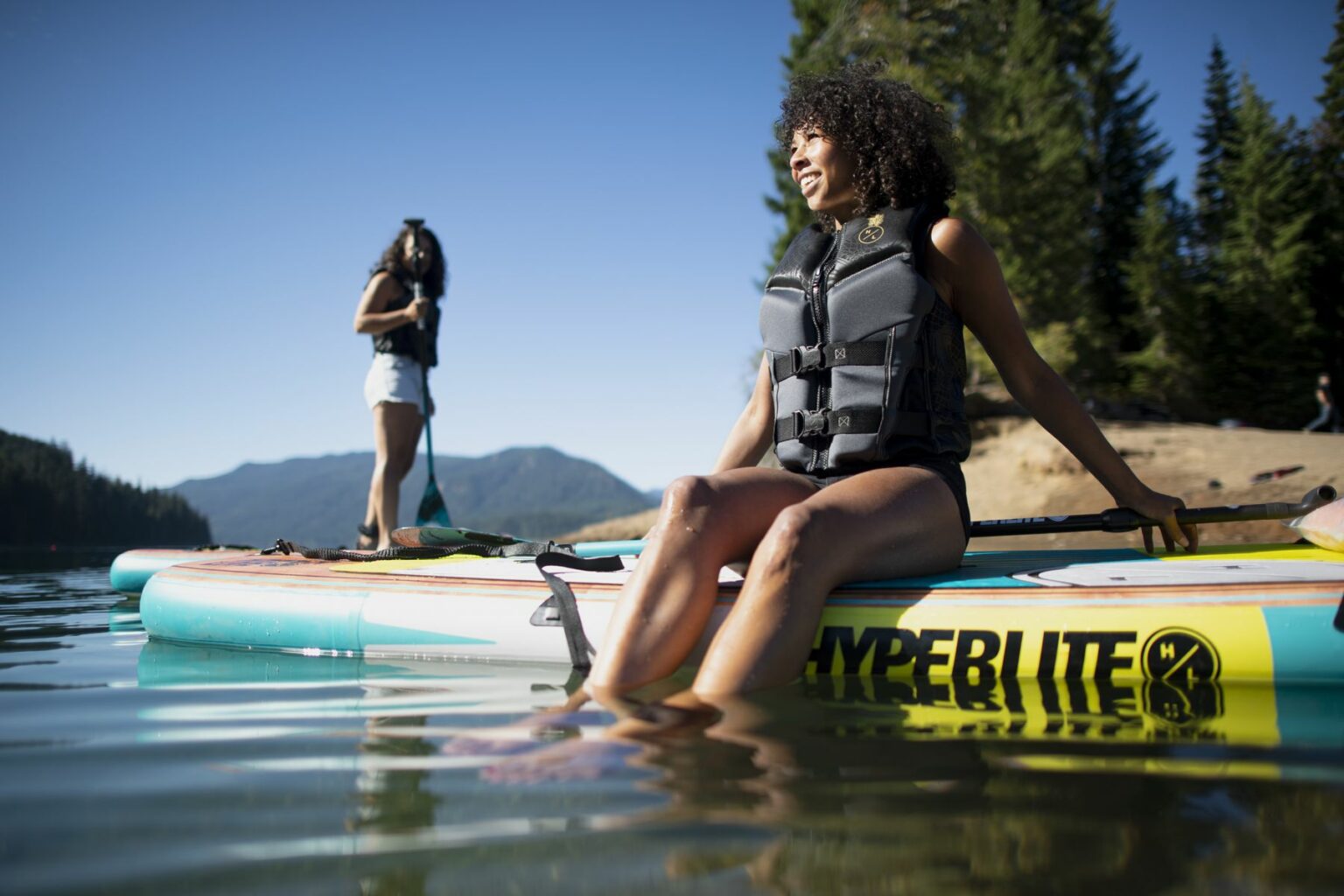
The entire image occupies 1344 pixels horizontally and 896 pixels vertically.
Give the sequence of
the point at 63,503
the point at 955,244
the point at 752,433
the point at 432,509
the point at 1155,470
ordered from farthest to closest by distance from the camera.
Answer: the point at 63,503 < the point at 1155,470 < the point at 432,509 < the point at 752,433 < the point at 955,244

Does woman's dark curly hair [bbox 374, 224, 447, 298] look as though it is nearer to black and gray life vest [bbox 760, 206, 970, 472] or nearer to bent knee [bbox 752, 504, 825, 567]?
black and gray life vest [bbox 760, 206, 970, 472]

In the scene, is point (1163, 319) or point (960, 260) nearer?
point (960, 260)

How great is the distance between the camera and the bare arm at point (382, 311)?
19.9 ft

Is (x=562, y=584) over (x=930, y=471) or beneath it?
beneath

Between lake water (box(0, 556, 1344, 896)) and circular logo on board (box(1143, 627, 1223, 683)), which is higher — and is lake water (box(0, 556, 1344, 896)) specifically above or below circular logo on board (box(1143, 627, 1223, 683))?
below

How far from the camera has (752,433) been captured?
329 centimetres

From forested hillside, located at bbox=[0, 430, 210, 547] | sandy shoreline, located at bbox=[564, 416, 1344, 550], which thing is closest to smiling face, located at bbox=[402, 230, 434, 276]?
sandy shoreline, located at bbox=[564, 416, 1344, 550]

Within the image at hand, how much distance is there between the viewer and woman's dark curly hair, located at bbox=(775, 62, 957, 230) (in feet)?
9.72

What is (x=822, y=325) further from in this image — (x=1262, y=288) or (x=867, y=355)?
(x=1262, y=288)

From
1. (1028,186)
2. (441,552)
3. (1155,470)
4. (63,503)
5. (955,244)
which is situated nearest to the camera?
(955,244)

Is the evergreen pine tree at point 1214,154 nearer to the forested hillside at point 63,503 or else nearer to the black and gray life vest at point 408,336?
the black and gray life vest at point 408,336

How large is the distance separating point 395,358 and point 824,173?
3851 mm

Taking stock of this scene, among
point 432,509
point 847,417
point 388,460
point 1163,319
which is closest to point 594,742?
point 847,417

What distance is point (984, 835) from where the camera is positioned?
1.32 metres
